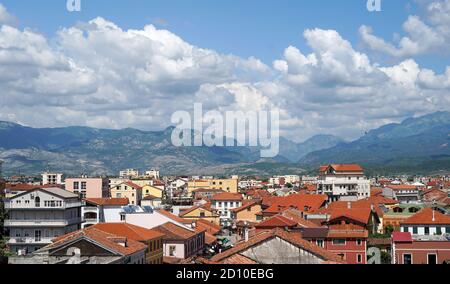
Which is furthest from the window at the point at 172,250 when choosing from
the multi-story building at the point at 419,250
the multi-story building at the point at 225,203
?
the multi-story building at the point at 225,203

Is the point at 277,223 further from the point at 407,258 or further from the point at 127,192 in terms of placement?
the point at 127,192

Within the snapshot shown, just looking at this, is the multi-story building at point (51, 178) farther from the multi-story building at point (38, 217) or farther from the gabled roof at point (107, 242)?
the gabled roof at point (107, 242)

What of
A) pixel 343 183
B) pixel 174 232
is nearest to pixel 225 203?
pixel 343 183

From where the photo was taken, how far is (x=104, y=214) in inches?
1508

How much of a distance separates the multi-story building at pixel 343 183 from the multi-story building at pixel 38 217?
124ft

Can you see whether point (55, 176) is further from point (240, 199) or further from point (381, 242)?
point (381, 242)

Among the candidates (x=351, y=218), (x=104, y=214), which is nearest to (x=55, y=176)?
(x=104, y=214)

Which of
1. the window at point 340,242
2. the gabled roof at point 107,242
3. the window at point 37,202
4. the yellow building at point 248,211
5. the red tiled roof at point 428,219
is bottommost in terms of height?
the yellow building at point 248,211

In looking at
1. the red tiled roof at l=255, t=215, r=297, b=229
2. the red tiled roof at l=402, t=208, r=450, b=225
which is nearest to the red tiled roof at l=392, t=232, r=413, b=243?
the red tiled roof at l=402, t=208, r=450, b=225

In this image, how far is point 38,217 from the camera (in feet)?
100

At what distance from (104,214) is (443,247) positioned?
21.5m

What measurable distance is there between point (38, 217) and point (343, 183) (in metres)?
40.5

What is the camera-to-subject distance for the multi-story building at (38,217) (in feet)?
98.2

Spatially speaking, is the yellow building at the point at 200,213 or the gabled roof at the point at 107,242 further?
the yellow building at the point at 200,213
